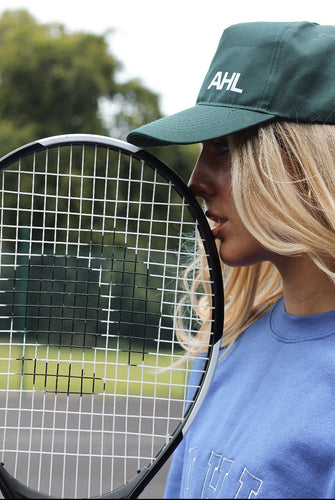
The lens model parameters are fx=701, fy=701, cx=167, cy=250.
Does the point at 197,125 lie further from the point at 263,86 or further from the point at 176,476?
the point at 176,476

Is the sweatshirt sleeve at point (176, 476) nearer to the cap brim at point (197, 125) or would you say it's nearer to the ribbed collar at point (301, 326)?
the ribbed collar at point (301, 326)

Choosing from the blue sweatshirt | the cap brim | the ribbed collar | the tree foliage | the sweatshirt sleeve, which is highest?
the tree foliage

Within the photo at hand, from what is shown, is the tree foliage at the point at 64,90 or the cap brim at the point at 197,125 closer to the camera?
the cap brim at the point at 197,125

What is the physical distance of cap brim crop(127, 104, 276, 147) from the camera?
2.77 feet

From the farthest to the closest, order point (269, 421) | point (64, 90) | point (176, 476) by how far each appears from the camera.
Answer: point (64, 90)
point (176, 476)
point (269, 421)

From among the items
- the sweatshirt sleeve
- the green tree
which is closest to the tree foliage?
the green tree

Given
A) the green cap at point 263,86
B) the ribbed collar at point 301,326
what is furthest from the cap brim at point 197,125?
the ribbed collar at point 301,326

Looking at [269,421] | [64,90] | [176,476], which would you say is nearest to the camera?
[269,421]

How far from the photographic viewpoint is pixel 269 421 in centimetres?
82

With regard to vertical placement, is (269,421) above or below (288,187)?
below

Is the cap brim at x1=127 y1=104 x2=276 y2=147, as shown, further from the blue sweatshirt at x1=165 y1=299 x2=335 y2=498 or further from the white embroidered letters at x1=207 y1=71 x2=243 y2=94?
the blue sweatshirt at x1=165 y1=299 x2=335 y2=498

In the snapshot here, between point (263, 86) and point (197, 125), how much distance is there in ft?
0.32

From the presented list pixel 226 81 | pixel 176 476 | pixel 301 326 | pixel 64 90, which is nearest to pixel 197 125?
pixel 226 81

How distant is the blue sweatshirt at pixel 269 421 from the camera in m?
0.76
